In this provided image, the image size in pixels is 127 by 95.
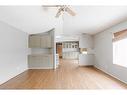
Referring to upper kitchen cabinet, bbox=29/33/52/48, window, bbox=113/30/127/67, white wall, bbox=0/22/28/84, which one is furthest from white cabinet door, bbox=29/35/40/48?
window, bbox=113/30/127/67

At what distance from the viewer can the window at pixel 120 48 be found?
484cm

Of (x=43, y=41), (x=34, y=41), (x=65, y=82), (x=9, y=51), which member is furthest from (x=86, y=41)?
(x=9, y=51)

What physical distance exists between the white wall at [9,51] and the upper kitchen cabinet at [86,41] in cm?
453

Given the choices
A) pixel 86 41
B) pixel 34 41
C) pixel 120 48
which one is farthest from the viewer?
pixel 86 41

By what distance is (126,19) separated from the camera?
4281 mm

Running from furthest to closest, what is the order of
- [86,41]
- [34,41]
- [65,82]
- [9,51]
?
[86,41], [34,41], [9,51], [65,82]

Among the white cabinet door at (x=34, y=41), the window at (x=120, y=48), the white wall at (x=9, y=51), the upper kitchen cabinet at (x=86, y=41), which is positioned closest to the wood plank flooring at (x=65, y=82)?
the white wall at (x=9, y=51)

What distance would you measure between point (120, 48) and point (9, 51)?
4309 millimetres

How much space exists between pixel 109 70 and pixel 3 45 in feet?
14.7

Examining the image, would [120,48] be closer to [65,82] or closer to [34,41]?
[65,82]

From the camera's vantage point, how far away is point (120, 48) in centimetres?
524

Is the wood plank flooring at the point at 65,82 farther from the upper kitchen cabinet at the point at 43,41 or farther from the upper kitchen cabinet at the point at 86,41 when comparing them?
the upper kitchen cabinet at the point at 86,41
